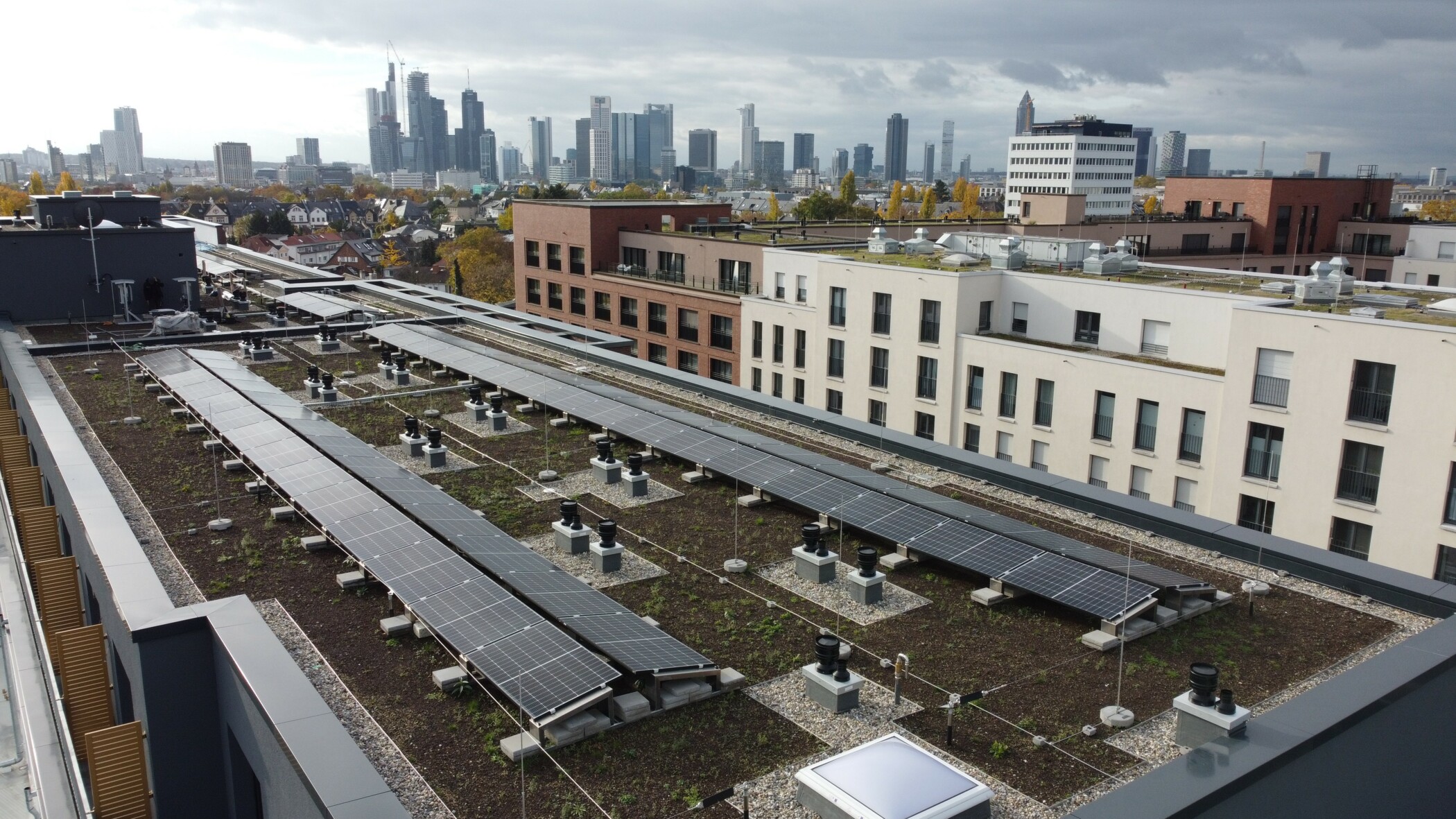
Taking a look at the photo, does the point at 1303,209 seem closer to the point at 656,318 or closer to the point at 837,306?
the point at 837,306

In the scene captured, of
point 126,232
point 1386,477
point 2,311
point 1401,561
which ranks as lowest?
point 1401,561

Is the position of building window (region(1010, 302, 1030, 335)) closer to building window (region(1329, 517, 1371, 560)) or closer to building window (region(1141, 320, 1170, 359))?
building window (region(1141, 320, 1170, 359))

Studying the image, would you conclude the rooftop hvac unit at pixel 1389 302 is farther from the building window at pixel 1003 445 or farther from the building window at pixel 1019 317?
the building window at pixel 1003 445

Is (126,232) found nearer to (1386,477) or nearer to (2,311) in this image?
(2,311)

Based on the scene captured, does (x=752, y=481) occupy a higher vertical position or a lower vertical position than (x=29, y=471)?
higher

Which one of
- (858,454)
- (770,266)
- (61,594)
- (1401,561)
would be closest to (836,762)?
(858,454)

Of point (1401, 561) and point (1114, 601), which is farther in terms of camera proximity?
point (1401, 561)
